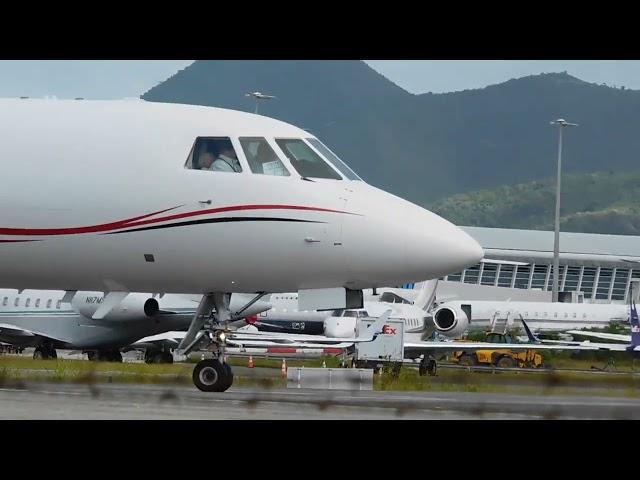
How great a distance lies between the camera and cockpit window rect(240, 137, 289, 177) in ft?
53.7

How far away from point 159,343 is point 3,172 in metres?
25.5

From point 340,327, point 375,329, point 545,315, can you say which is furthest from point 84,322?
point 545,315

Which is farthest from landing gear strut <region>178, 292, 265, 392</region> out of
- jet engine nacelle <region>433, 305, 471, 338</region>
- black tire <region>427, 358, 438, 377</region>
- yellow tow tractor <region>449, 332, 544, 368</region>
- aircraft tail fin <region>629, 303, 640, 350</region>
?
aircraft tail fin <region>629, 303, 640, 350</region>

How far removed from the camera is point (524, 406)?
57.3 feet

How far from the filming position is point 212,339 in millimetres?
17375

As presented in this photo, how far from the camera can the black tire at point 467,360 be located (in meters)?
47.0

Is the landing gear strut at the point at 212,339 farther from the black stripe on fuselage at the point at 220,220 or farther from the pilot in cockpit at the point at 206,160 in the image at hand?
the pilot in cockpit at the point at 206,160

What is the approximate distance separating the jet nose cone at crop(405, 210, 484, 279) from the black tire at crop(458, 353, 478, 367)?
31.3 metres

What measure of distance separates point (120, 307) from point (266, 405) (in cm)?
1768

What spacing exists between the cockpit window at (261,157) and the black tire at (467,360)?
3134 centimetres

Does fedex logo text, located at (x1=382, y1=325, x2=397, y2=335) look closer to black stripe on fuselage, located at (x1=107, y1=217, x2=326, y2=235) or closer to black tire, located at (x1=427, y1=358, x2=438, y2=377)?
black tire, located at (x1=427, y1=358, x2=438, y2=377)

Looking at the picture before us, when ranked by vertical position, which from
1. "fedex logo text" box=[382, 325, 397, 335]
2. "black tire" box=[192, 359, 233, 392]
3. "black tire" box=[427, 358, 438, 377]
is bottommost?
"black tire" box=[427, 358, 438, 377]

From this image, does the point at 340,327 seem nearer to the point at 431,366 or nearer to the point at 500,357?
the point at 500,357

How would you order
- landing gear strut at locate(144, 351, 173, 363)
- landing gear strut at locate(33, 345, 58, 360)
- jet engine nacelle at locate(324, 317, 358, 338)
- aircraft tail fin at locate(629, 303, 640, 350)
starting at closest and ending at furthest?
landing gear strut at locate(33, 345, 58, 360), landing gear strut at locate(144, 351, 173, 363), jet engine nacelle at locate(324, 317, 358, 338), aircraft tail fin at locate(629, 303, 640, 350)
